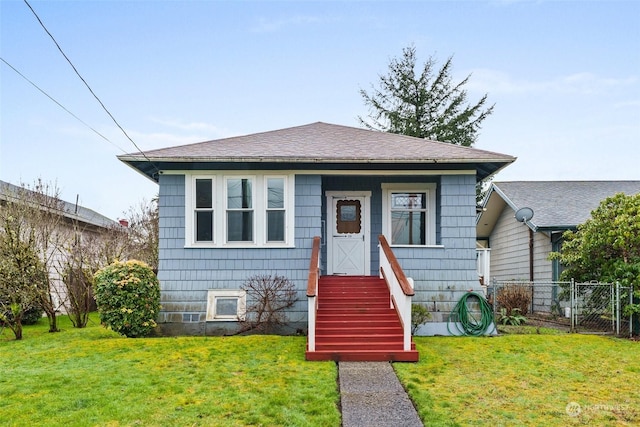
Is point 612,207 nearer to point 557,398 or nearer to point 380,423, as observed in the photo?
point 557,398

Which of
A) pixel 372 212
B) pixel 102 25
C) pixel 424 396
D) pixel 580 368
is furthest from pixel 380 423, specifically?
pixel 102 25

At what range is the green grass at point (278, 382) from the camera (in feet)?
16.4

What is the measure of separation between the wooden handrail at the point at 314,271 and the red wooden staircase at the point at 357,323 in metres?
0.81

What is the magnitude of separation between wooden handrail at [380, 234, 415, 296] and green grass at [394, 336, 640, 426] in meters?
1.08

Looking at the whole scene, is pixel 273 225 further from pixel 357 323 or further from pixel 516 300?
pixel 516 300

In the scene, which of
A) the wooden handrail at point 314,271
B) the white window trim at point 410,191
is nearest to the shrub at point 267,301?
the wooden handrail at point 314,271

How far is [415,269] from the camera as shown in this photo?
404 inches

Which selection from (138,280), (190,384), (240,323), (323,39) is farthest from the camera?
(323,39)

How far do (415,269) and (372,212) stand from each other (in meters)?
1.74

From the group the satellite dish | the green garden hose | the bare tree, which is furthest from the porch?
the bare tree

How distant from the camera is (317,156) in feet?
32.6

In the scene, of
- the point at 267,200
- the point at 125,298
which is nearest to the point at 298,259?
the point at 267,200

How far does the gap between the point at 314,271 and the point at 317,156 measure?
→ 2525 millimetres

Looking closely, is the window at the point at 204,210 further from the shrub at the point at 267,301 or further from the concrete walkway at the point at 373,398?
the concrete walkway at the point at 373,398
